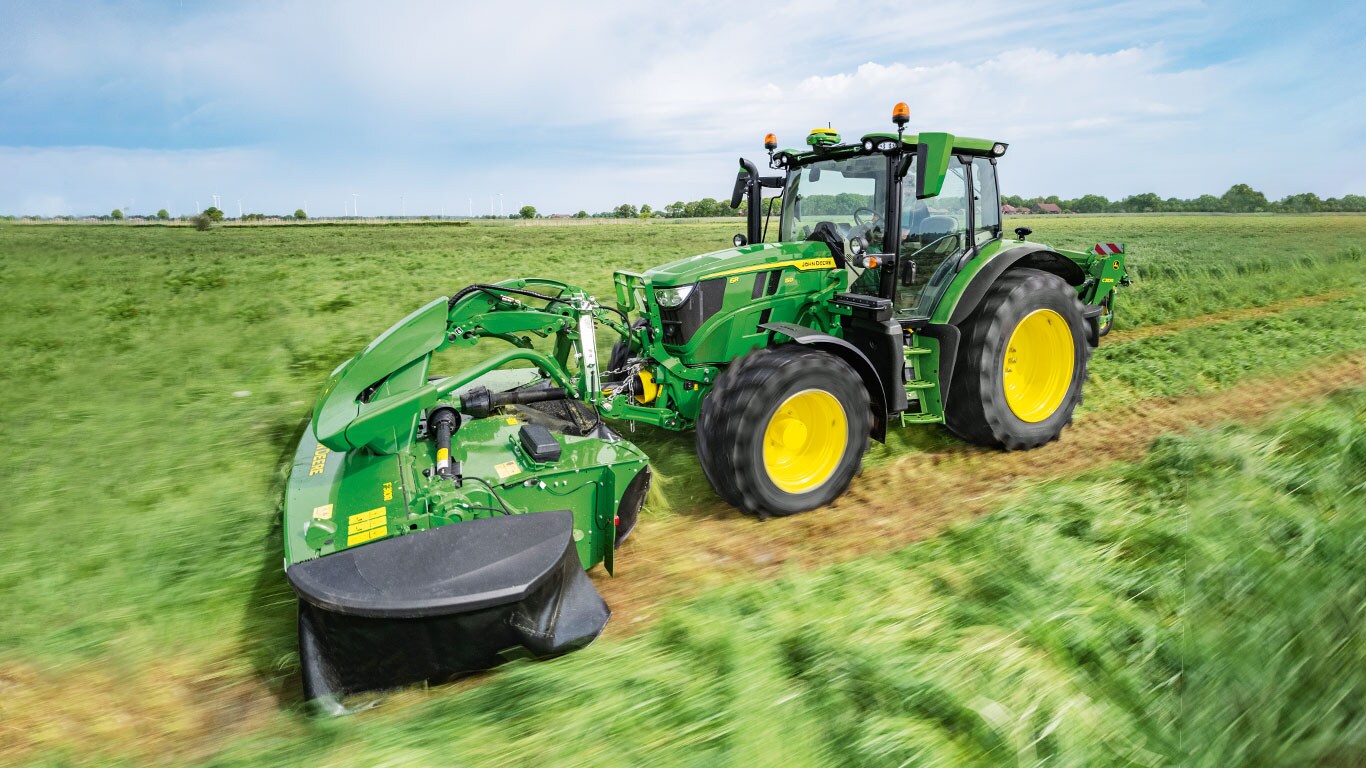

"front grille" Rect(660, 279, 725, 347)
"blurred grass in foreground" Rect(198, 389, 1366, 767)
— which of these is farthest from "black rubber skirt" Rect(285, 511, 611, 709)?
"front grille" Rect(660, 279, 725, 347)

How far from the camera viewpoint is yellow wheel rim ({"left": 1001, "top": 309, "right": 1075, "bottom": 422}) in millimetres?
5867

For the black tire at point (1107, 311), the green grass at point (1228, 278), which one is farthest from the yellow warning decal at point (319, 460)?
the green grass at point (1228, 278)

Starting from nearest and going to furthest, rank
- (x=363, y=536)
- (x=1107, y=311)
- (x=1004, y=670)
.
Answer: (x=1004, y=670), (x=363, y=536), (x=1107, y=311)

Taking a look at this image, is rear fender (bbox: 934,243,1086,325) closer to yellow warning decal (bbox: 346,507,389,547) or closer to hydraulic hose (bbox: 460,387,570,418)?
hydraulic hose (bbox: 460,387,570,418)

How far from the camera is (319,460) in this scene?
4.04 metres

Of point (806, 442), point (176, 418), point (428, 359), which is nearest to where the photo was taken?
point (428, 359)

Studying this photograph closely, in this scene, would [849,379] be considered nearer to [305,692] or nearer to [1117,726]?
[1117,726]

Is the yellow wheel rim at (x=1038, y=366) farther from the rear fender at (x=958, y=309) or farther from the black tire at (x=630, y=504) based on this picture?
the black tire at (x=630, y=504)

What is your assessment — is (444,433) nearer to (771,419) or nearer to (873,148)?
(771,419)

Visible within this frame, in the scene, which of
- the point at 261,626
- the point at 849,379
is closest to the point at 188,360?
the point at 261,626

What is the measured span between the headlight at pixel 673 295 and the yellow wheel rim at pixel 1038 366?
2684mm

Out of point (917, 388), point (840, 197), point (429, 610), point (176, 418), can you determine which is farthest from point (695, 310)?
point (176, 418)

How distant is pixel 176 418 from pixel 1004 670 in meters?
6.59

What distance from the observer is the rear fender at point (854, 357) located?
480cm
